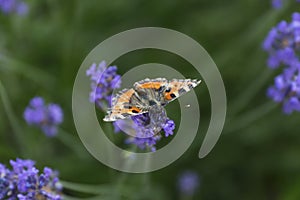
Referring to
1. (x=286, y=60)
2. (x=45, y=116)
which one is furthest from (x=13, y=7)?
(x=286, y=60)

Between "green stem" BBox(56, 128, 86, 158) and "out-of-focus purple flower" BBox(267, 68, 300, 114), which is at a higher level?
"green stem" BBox(56, 128, 86, 158)

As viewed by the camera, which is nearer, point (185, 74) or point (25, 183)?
point (25, 183)

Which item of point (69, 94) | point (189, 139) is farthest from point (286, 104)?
point (69, 94)

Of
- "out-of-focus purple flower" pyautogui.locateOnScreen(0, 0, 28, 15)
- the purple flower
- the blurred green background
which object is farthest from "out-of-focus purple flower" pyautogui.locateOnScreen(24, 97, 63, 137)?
"out-of-focus purple flower" pyautogui.locateOnScreen(0, 0, 28, 15)

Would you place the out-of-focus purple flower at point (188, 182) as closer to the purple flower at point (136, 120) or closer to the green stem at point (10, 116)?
the green stem at point (10, 116)

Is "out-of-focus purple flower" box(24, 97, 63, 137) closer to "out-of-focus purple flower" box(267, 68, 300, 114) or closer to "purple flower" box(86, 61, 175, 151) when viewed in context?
"purple flower" box(86, 61, 175, 151)

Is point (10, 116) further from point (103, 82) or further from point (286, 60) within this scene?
point (286, 60)
